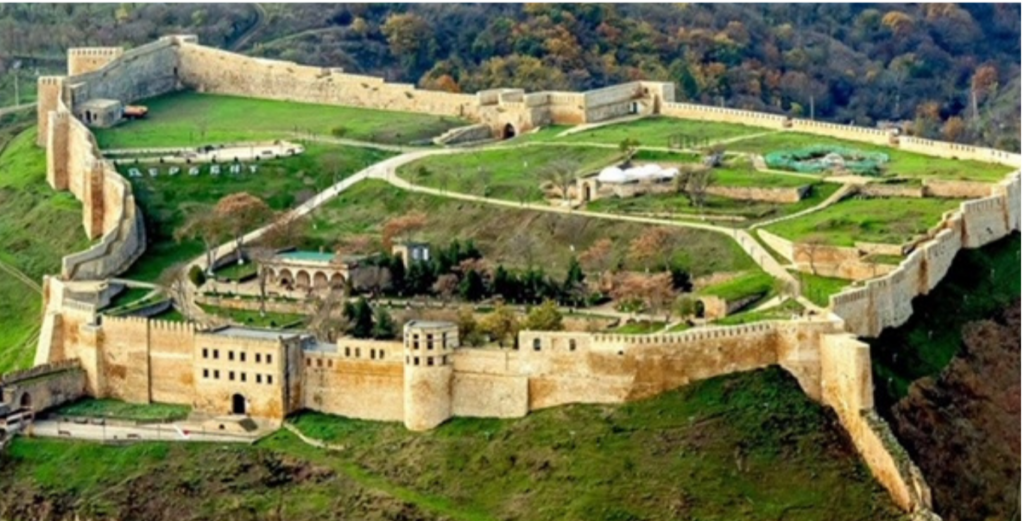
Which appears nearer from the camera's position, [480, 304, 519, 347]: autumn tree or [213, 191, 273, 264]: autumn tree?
[480, 304, 519, 347]: autumn tree

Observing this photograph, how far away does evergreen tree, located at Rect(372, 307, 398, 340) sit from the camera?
85.2 m

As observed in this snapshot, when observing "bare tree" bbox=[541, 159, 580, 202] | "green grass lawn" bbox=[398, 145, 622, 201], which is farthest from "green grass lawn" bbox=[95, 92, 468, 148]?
"bare tree" bbox=[541, 159, 580, 202]

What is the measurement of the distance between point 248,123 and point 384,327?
29.3m

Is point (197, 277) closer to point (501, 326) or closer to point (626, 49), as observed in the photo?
point (501, 326)

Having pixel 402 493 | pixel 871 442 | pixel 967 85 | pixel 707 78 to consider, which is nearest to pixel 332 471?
pixel 402 493

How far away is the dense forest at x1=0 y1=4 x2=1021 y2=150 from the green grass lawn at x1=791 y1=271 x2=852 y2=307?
43708 mm

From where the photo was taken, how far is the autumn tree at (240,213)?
97.7 metres

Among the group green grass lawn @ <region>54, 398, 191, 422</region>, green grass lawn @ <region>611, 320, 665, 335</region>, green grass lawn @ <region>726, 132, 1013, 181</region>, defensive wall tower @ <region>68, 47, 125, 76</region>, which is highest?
defensive wall tower @ <region>68, 47, 125, 76</region>

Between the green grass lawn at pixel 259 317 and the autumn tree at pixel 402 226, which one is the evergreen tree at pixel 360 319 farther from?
the autumn tree at pixel 402 226

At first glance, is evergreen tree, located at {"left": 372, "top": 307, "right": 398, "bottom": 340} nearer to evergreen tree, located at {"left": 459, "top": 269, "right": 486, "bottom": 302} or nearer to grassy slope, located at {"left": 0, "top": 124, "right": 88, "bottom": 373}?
evergreen tree, located at {"left": 459, "top": 269, "right": 486, "bottom": 302}

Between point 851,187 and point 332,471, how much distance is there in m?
24.2

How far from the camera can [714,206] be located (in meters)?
96.3

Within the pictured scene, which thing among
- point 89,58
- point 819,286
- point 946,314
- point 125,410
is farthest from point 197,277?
point 89,58

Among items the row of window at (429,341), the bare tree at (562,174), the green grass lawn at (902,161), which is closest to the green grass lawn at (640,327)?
the row of window at (429,341)
